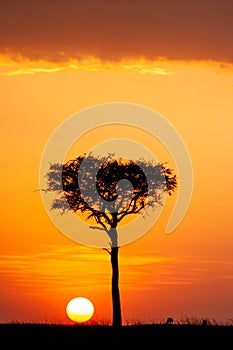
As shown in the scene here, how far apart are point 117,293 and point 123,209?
686 cm

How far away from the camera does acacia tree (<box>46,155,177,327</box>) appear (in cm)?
7425

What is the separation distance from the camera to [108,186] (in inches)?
2953
